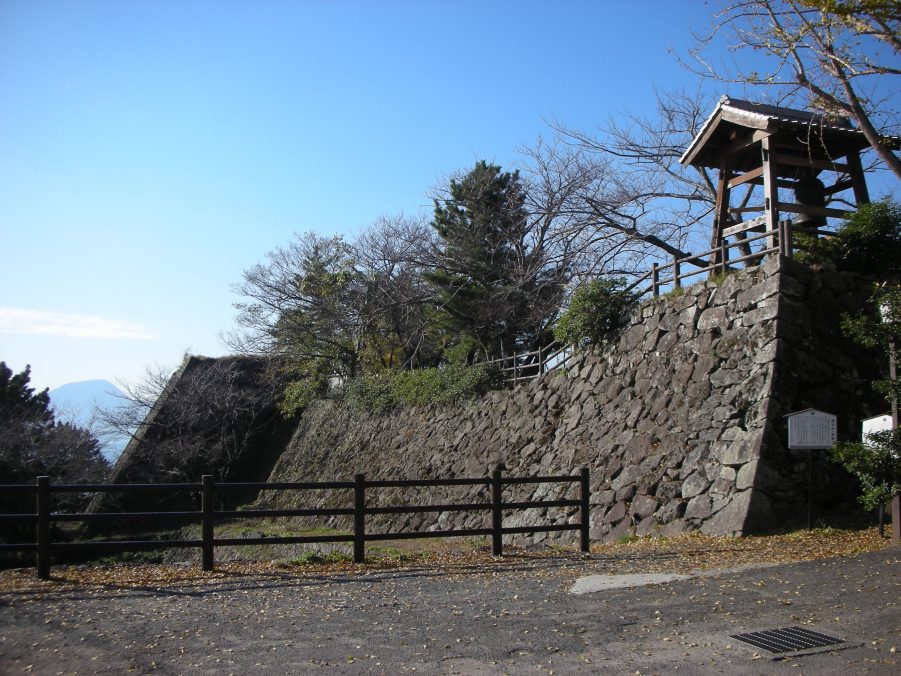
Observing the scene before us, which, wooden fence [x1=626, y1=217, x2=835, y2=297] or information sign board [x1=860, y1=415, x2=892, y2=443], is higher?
wooden fence [x1=626, y1=217, x2=835, y2=297]

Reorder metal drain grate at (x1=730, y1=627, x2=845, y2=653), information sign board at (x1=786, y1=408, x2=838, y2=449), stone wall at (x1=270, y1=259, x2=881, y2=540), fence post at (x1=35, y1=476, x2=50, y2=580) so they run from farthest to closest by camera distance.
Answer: stone wall at (x1=270, y1=259, x2=881, y2=540)
information sign board at (x1=786, y1=408, x2=838, y2=449)
fence post at (x1=35, y1=476, x2=50, y2=580)
metal drain grate at (x1=730, y1=627, x2=845, y2=653)

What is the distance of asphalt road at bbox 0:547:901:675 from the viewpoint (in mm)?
5273

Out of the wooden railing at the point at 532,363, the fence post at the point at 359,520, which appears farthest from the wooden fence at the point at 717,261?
the fence post at the point at 359,520

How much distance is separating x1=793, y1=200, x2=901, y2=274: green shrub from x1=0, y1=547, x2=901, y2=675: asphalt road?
6.98 metres

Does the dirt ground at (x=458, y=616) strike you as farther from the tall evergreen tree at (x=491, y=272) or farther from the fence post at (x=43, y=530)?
the tall evergreen tree at (x=491, y=272)

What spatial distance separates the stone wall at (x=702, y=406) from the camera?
12.1 meters

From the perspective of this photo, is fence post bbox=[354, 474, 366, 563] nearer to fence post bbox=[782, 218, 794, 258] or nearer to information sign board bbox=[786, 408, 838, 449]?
information sign board bbox=[786, 408, 838, 449]

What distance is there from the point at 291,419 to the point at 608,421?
71.8 feet

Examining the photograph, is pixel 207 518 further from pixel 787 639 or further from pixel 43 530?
pixel 787 639

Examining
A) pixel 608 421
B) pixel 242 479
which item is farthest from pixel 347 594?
pixel 242 479

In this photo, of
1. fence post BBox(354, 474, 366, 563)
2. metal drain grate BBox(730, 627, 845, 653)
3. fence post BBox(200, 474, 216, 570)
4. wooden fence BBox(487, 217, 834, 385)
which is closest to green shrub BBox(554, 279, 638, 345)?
wooden fence BBox(487, 217, 834, 385)

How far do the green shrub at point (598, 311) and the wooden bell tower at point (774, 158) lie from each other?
7.84 feet

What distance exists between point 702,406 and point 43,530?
10475 mm

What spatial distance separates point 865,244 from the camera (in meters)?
13.8
